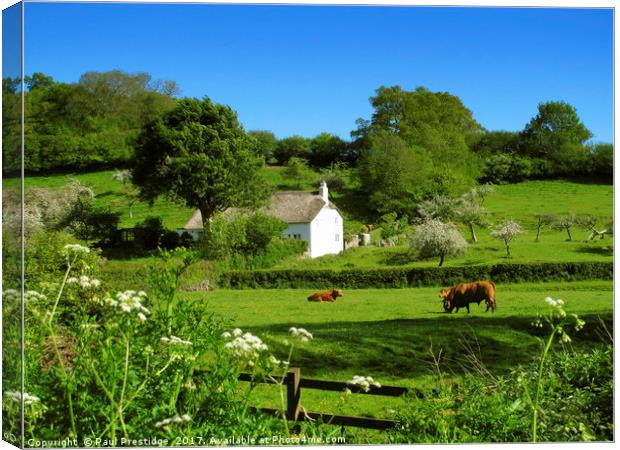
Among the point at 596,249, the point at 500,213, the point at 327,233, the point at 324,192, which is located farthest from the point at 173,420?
the point at 596,249

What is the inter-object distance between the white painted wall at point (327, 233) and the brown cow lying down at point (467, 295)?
1.35 m

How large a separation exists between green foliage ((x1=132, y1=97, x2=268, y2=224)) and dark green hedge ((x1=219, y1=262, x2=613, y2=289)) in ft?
2.79

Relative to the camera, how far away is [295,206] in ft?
28.9

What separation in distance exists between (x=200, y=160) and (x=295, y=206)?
1200 millimetres

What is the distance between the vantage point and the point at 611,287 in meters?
8.39

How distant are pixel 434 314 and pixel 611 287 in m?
1.94

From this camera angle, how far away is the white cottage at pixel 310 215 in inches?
344

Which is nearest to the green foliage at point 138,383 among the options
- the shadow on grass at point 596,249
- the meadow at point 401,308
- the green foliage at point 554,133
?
the meadow at point 401,308

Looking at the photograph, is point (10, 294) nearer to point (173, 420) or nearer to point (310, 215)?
point (173, 420)

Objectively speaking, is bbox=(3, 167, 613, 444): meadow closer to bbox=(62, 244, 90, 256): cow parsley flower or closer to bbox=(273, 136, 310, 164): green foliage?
bbox=(273, 136, 310, 164): green foliage

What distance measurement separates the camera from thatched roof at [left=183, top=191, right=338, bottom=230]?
343 inches

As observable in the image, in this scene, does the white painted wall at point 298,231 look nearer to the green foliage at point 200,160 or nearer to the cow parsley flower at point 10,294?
the green foliage at point 200,160

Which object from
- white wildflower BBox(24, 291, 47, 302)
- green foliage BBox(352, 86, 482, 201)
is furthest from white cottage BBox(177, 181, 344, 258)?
white wildflower BBox(24, 291, 47, 302)

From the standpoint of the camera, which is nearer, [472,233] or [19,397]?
[19,397]
